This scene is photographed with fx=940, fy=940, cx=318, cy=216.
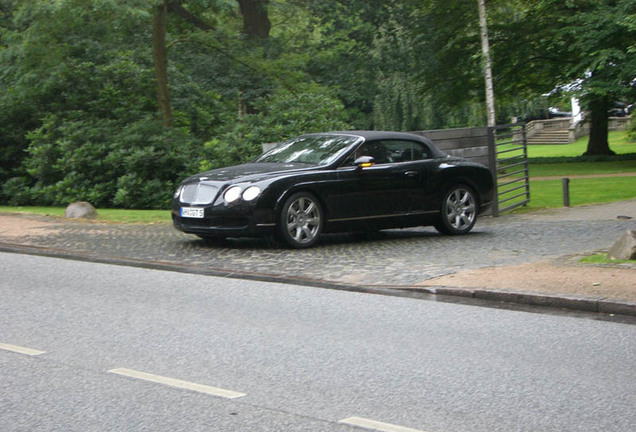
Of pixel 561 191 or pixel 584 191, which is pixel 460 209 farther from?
pixel 561 191

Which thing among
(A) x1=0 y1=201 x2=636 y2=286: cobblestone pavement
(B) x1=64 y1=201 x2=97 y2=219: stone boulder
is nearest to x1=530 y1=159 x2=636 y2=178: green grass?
(A) x1=0 y1=201 x2=636 y2=286: cobblestone pavement

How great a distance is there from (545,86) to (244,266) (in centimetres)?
2983

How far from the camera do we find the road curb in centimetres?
851

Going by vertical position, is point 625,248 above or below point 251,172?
below

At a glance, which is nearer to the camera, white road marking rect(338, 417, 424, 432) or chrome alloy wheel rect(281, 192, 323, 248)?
white road marking rect(338, 417, 424, 432)

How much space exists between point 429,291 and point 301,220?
3.54 metres

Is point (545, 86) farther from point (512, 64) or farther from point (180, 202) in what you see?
point (180, 202)

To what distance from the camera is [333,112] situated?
22.2 meters

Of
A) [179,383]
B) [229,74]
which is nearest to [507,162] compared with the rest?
[179,383]

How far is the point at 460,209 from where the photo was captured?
14.5m

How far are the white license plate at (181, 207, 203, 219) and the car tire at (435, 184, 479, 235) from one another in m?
3.81

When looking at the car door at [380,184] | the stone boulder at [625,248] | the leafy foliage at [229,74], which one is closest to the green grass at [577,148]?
the leafy foliage at [229,74]

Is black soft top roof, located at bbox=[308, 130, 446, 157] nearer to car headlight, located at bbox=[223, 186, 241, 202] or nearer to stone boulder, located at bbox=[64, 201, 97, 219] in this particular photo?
car headlight, located at bbox=[223, 186, 241, 202]

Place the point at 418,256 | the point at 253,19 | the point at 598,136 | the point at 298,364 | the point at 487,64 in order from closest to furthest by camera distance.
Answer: the point at 298,364 < the point at 418,256 < the point at 487,64 < the point at 253,19 < the point at 598,136
